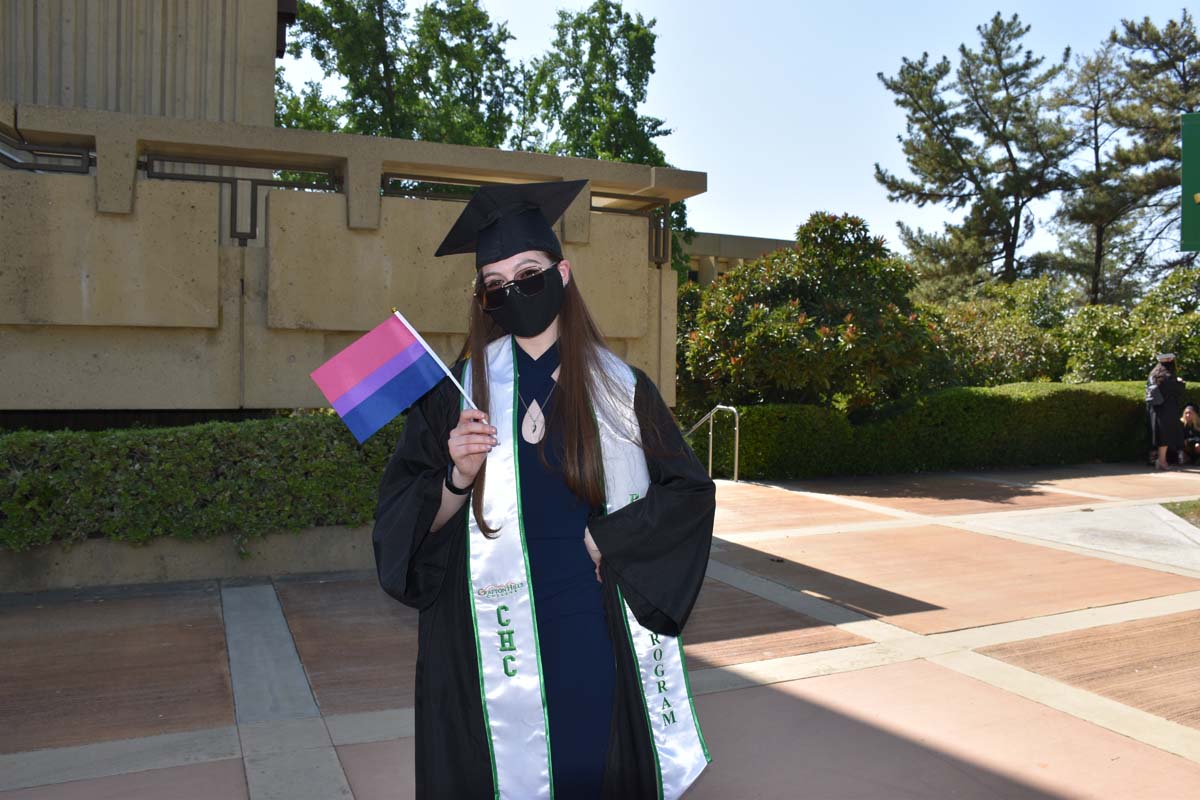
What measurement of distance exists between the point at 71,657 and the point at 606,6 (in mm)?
26856

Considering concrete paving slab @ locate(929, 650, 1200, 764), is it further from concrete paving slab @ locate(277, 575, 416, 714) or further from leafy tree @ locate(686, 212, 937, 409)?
leafy tree @ locate(686, 212, 937, 409)

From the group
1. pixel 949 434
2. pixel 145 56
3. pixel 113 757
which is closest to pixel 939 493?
pixel 949 434

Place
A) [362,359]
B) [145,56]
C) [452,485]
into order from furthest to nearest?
[145,56]
[362,359]
[452,485]

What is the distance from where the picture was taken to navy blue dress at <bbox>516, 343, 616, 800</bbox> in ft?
8.32

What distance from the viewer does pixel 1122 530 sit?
9602 millimetres

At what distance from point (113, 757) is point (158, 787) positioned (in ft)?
1.30

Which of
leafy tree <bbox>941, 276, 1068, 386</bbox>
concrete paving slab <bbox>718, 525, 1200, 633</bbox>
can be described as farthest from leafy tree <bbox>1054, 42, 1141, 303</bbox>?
concrete paving slab <bbox>718, 525, 1200, 633</bbox>

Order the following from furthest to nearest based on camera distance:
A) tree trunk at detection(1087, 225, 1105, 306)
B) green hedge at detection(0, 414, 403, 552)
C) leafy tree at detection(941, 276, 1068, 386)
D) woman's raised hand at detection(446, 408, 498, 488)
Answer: tree trunk at detection(1087, 225, 1105, 306), leafy tree at detection(941, 276, 1068, 386), green hedge at detection(0, 414, 403, 552), woman's raised hand at detection(446, 408, 498, 488)

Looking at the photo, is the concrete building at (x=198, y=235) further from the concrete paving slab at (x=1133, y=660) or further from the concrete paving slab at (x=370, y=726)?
the concrete paving slab at (x=1133, y=660)

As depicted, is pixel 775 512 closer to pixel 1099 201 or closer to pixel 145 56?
pixel 145 56

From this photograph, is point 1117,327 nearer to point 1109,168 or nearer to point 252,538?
point 252,538

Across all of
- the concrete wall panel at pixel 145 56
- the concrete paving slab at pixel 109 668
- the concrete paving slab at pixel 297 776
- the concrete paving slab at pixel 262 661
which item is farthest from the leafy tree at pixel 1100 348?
the concrete paving slab at pixel 297 776

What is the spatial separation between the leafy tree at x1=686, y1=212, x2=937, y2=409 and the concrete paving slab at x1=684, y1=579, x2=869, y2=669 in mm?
6729

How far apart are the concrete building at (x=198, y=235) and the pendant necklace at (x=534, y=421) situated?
5.07 meters
